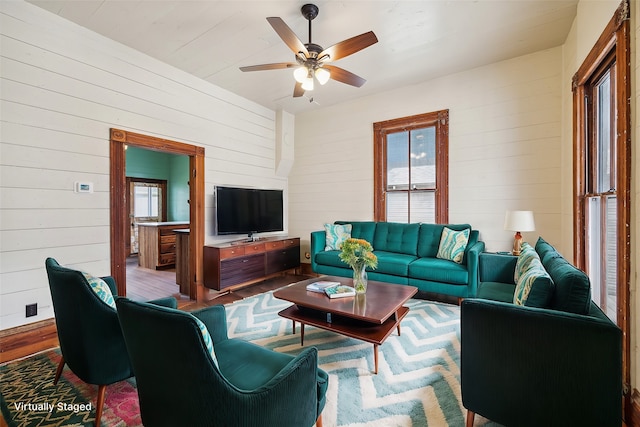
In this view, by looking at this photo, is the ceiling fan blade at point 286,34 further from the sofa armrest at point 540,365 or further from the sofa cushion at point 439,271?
the sofa cushion at point 439,271

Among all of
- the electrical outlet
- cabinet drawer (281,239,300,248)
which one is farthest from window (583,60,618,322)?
the electrical outlet

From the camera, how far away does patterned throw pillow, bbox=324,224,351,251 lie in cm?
438

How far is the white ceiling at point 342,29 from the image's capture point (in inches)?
98.7

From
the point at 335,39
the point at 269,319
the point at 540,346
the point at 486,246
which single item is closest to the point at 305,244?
the point at 269,319

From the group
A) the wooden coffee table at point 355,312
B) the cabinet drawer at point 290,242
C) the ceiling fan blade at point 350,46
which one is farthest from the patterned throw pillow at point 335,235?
the ceiling fan blade at point 350,46

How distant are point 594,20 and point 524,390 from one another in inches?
107

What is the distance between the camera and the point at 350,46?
233 cm

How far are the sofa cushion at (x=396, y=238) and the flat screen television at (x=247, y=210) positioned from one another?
5.82 ft

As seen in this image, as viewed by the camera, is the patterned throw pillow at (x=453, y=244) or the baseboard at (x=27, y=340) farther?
the patterned throw pillow at (x=453, y=244)

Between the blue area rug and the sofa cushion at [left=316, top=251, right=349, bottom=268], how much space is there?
3.86 feet

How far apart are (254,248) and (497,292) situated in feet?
10.2

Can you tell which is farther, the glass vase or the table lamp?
the table lamp

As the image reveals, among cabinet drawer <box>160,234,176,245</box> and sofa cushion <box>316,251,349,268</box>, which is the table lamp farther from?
cabinet drawer <box>160,234,176,245</box>

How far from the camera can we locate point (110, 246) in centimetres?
306
